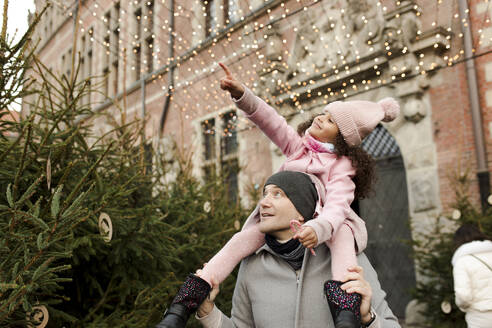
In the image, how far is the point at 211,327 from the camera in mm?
1616

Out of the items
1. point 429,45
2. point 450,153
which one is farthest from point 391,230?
point 429,45

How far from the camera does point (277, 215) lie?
65.8 inches

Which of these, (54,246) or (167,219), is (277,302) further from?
(167,219)

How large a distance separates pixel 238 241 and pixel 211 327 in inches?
13.8

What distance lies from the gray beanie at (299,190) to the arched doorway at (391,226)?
226 inches

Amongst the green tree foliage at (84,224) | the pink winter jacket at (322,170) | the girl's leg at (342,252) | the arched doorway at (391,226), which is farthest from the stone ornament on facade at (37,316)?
the arched doorway at (391,226)

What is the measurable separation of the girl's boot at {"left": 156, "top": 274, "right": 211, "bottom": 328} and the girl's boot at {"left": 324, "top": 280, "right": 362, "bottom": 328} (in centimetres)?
45

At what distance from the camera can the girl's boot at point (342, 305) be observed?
1.34 meters

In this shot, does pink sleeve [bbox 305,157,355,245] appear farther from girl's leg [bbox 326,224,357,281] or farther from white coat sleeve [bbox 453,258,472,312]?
white coat sleeve [bbox 453,258,472,312]

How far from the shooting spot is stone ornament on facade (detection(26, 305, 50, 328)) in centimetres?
171

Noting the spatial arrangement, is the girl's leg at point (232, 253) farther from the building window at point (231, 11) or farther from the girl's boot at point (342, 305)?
the building window at point (231, 11)

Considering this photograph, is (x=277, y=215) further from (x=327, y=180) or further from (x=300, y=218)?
(x=327, y=180)

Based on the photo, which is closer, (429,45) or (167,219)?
(167,219)

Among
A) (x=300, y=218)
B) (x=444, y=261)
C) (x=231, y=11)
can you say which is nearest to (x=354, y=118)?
(x=300, y=218)
